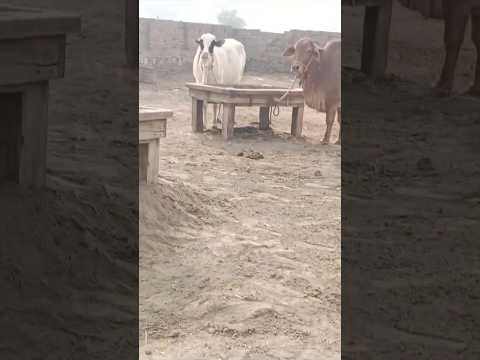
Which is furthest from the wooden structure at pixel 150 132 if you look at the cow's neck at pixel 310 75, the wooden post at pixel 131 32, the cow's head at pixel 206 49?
the cow's head at pixel 206 49

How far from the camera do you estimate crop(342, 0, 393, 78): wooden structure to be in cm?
256

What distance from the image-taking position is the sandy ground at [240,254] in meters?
3.58

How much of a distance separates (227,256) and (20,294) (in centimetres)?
269

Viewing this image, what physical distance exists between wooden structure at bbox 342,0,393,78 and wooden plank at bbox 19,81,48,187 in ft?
3.71

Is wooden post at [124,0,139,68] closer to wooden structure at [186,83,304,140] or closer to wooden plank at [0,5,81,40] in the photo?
wooden plank at [0,5,81,40]

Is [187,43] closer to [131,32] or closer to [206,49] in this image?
[206,49]

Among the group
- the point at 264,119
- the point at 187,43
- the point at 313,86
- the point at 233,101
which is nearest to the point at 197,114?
the point at 233,101

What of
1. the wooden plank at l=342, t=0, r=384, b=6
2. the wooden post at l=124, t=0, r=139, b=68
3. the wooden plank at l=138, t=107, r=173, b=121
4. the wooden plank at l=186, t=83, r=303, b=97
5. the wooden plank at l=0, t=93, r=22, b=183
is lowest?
the wooden plank at l=186, t=83, r=303, b=97

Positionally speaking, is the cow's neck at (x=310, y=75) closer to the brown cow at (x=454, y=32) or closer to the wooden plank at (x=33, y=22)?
the brown cow at (x=454, y=32)

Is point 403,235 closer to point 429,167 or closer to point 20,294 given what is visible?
point 429,167

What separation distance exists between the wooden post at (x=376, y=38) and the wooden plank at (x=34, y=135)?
115cm

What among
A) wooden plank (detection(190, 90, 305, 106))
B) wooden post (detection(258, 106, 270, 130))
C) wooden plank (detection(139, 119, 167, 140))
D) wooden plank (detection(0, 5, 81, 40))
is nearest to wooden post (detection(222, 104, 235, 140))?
wooden plank (detection(190, 90, 305, 106))

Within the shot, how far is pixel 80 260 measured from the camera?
245cm

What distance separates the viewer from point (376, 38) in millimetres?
2561
